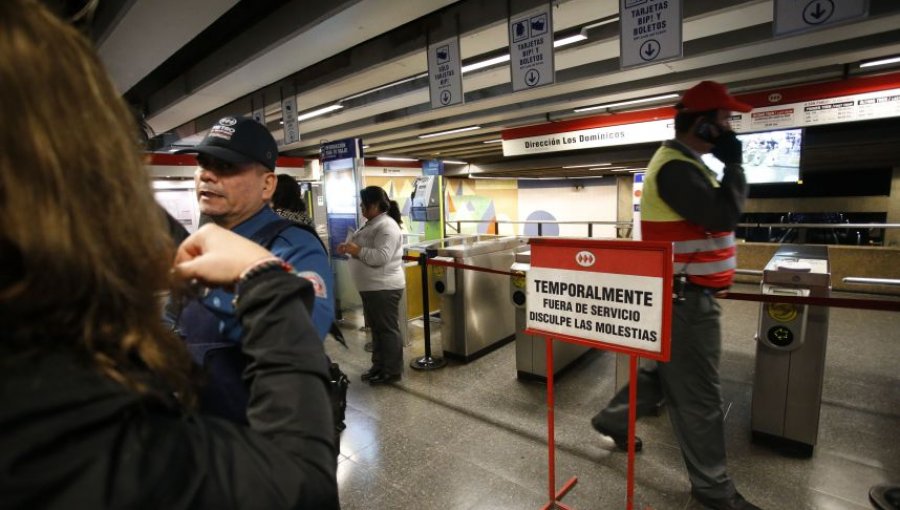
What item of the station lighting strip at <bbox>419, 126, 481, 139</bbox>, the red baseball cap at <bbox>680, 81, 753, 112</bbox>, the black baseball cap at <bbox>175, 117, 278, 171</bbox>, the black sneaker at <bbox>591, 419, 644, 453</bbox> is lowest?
the black sneaker at <bbox>591, 419, 644, 453</bbox>

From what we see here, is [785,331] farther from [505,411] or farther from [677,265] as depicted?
[505,411]

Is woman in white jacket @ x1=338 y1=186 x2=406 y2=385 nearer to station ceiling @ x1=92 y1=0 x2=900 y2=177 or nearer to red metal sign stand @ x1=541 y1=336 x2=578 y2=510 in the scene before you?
station ceiling @ x1=92 y1=0 x2=900 y2=177

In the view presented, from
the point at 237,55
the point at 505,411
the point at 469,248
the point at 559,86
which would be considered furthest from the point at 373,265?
the point at 559,86

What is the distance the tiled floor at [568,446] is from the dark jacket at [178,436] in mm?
2058

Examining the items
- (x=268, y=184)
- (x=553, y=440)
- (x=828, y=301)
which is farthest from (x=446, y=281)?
(x=268, y=184)

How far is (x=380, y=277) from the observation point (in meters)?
3.89

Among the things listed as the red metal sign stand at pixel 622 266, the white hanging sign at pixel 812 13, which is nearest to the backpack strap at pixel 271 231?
the red metal sign stand at pixel 622 266

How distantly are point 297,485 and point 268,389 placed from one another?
126mm

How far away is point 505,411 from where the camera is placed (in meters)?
3.31

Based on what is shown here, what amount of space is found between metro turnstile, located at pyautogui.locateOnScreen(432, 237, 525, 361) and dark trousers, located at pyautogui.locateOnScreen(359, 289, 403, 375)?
646 millimetres

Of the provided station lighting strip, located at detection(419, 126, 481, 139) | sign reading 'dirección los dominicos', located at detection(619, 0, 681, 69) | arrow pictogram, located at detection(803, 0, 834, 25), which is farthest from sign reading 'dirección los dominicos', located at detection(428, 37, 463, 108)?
station lighting strip, located at detection(419, 126, 481, 139)

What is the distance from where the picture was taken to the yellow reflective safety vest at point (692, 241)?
207cm

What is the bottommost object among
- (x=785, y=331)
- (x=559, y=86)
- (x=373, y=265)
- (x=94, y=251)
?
(x=785, y=331)

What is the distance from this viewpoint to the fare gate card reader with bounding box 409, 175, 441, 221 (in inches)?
293
